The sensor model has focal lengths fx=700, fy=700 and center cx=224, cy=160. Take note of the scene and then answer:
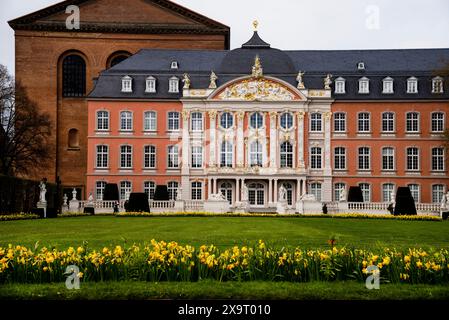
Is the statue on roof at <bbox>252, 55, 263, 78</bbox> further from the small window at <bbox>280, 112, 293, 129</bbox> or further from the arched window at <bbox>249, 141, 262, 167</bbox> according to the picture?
the arched window at <bbox>249, 141, 262, 167</bbox>

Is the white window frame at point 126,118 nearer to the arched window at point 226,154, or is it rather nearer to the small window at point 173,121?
the small window at point 173,121

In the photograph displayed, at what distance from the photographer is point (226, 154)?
52.1m

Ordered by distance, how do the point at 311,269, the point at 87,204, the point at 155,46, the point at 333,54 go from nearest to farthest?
the point at 311,269, the point at 87,204, the point at 333,54, the point at 155,46

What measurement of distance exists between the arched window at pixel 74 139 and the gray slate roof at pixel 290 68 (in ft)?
18.4

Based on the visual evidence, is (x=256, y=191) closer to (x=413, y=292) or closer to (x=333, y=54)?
(x=333, y=54)

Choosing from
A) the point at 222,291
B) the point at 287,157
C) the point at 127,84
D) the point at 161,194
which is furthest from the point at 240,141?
the point at 222,291

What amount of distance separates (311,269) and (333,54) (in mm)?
46615

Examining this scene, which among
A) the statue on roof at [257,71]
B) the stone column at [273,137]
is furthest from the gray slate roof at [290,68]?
the stone column at [273,137]

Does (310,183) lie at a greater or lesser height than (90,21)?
lesser

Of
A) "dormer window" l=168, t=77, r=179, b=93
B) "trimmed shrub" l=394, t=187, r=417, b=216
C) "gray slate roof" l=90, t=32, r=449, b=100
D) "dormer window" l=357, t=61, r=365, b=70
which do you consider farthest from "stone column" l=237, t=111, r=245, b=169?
"trimmed shrub" l=394, t=187, r=417, b=216

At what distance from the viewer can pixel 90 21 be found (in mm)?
58031

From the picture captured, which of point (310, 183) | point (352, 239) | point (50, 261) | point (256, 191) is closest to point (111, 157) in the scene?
point (256, 191)
